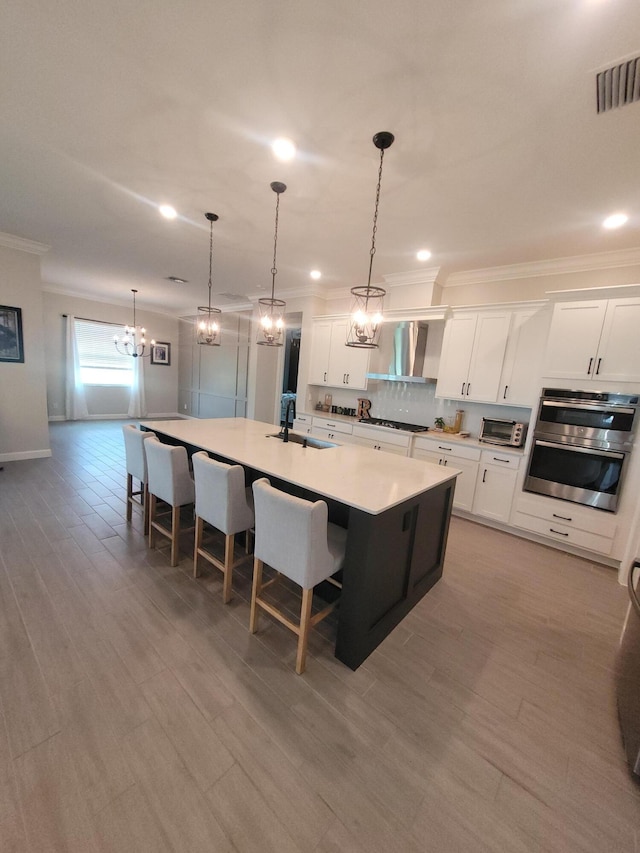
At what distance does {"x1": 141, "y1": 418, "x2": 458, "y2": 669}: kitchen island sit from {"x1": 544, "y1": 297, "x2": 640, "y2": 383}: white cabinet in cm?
180

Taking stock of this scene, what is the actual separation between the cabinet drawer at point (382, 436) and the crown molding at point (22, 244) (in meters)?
4.87

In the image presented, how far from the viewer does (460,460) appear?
12.2ft

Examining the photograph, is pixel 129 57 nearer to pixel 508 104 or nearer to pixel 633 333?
pixel 508 104

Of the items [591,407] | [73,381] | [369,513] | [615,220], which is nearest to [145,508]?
[369,513]

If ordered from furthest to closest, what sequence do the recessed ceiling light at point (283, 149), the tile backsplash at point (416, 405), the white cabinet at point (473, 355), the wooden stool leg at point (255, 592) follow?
the tile backsplash at point (416, 405), the white cabinet at point (473, 355), the recessed ceiling light at point (283, 149), the wooden stool leg at point (255, 592)

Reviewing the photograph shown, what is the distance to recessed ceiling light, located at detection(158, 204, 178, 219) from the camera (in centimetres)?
294

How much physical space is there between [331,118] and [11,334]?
4.90m

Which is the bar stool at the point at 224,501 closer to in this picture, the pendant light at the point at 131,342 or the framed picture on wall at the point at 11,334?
the framed picture on wall at the point at 11,334

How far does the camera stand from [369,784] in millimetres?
1235

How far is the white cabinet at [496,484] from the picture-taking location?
3.39 m

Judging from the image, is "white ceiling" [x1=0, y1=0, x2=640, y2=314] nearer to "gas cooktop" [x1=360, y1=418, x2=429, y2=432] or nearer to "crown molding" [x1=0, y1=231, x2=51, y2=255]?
"crown molding" [x1=0, y1=231, x2=51, y2=255]

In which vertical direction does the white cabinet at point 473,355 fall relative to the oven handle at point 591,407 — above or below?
above

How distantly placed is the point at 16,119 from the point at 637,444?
5.08 meters

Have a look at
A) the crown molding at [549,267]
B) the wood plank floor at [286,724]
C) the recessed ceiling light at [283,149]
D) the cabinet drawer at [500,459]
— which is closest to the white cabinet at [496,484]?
the cabinet drawer at [500,459]
